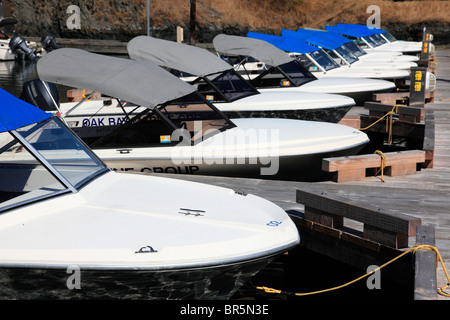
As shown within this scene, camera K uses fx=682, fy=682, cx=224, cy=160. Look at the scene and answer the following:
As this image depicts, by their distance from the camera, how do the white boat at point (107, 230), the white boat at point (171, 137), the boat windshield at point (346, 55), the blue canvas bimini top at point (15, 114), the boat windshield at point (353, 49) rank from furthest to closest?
the boat windshield at point (353, 49) < the boat windshield at point (346, 55) < the white boat at point (171, 137) < the blue canvas bimini top at point (15, 114) < the white boat at point (107, 230)

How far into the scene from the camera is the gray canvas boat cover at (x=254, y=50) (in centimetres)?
1434

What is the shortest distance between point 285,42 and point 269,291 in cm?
1151

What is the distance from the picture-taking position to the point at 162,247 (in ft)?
16.0

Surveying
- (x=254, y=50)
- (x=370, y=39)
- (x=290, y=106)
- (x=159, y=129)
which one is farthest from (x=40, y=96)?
(x=370, y=39)

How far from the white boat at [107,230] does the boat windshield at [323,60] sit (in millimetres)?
11404

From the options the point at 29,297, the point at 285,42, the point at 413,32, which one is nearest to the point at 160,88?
the point at 29,297

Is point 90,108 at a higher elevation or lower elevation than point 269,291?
higher

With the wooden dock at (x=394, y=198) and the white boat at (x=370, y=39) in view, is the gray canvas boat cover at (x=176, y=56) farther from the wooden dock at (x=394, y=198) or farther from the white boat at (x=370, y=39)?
the white boat at (x=370, y=39)

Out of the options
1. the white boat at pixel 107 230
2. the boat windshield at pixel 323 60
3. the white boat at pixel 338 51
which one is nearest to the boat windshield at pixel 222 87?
the boat windshield at pixel 323 60

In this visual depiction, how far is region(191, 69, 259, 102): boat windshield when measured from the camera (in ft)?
39.7

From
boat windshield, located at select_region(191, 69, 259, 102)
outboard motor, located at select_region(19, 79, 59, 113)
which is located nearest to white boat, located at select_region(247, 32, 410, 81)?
boat windshield, located at select_region(191, 69, 259, 102)

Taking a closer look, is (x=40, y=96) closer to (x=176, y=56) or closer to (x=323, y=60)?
(x=176, y=56)

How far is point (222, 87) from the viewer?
12266mm
